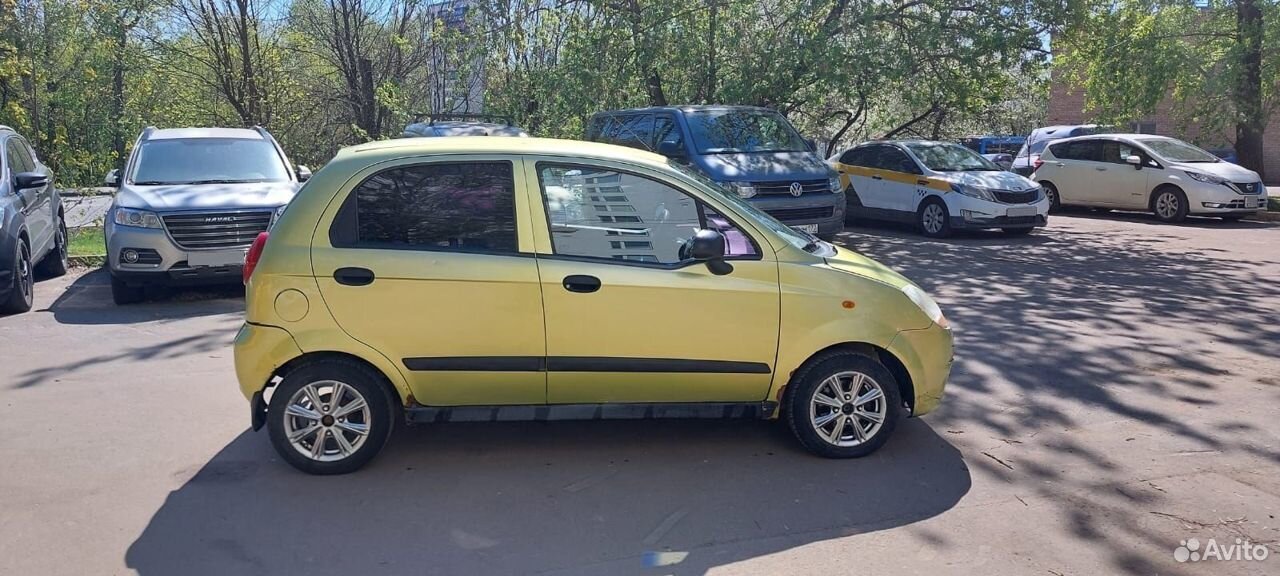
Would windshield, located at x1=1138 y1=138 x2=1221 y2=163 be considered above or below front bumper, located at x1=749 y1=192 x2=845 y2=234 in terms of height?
above

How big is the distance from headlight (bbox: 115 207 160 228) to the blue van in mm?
5937

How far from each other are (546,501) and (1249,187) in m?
16.5

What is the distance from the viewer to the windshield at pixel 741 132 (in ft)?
43.1

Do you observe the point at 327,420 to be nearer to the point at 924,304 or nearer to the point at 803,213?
the point at 924,304

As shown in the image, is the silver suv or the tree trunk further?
the tree trunk

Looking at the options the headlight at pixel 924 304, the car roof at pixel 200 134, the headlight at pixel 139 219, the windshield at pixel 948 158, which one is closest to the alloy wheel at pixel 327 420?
the headlight at pixel 924 304

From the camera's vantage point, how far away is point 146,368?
7500 mm

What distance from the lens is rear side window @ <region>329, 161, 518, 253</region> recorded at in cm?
517

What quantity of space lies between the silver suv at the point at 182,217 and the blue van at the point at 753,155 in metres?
4.66

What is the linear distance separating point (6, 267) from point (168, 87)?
45.6ft

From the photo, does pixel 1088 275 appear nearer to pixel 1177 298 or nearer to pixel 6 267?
pixel 1177 298

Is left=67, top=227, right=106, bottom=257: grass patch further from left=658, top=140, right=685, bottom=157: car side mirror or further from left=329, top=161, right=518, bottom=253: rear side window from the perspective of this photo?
left=329, top=161, right=518, bottom=253: rear side window

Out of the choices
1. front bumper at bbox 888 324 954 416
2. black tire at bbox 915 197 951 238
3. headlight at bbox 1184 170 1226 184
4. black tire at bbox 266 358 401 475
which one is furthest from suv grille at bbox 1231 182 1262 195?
black tire at bbox 266 358 401 475

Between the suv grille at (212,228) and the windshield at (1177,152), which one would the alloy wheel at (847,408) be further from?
the windshield at (1177,152)
